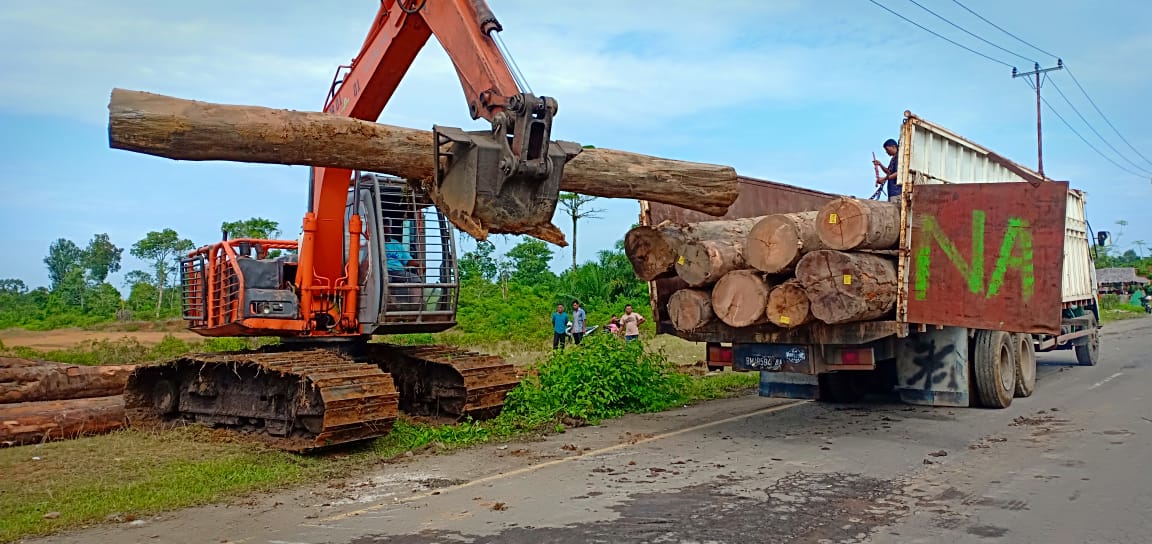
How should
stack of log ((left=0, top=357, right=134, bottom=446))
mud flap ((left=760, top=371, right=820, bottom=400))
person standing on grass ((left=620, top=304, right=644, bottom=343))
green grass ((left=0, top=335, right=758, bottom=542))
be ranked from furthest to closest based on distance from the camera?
person standing on grass ((left=620, top=304, right=644, bottom=343)) → mud flap ((left=760, top=371, right=820, bottom=400)) → stack of log ((left=0, top=357, right=134, bottom=446)) → green grass ((left=0, top=335, right=758, bottom=542))

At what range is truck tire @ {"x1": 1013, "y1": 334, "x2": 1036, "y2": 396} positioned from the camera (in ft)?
37.9

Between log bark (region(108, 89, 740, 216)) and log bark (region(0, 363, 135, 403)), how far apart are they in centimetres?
763

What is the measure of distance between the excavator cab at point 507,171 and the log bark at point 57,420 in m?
6.51

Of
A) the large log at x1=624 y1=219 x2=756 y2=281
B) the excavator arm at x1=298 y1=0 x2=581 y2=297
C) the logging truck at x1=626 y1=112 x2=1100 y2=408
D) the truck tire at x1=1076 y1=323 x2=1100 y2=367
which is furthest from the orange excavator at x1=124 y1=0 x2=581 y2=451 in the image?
the truck tire at x1=1076 y1=323 x2=1100 y2=367

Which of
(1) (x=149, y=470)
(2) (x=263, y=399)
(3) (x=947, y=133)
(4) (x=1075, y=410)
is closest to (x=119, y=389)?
(2) (x=263, y=399)

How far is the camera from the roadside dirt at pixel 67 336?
25288mm

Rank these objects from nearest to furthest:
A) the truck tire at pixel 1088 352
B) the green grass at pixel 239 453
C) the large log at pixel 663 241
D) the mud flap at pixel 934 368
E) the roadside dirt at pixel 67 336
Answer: the green grass at pixel 239 453 < the large log at pixel 663 241 < the mud flap at pixel 934 368 < the truck tire at pixel 1088 352 < the roadside dirt at pixel 67 336

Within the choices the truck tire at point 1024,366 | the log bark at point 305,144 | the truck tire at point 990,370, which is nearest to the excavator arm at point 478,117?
the log bark at point 305,144

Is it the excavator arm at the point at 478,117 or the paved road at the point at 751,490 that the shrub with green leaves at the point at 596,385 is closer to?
the paved road at the point at 751,490

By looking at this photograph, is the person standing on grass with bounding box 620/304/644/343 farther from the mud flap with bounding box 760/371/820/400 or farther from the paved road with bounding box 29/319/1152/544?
the paved road with bounding box 29/319/1152/544

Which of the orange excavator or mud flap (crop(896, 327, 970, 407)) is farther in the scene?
mud flap (crop(896, 327, 970, 407))

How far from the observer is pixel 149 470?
311 inches

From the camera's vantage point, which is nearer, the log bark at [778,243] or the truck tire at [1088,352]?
the log bark at [778,243]

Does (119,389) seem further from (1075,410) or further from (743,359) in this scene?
(1075,410)
